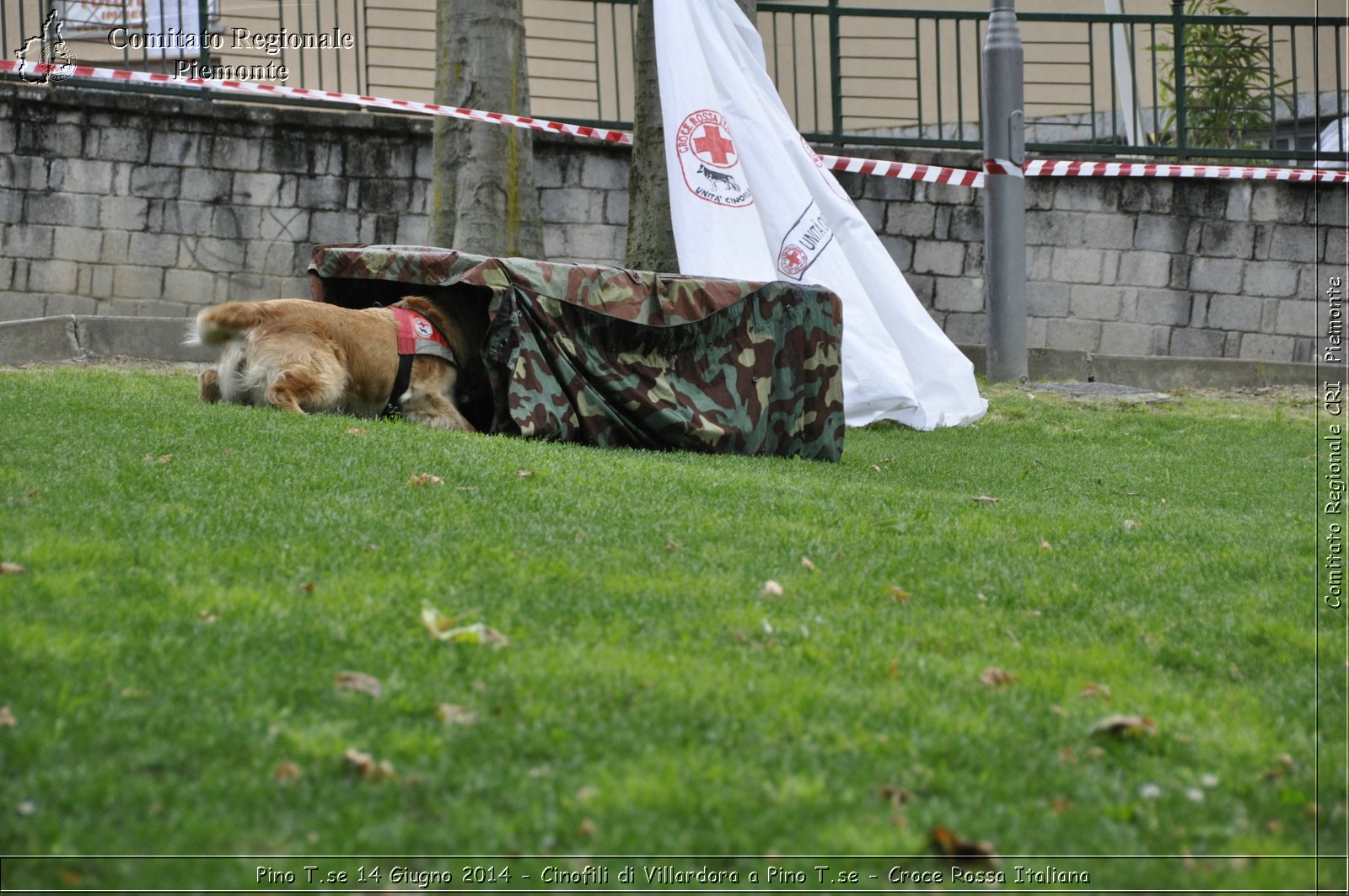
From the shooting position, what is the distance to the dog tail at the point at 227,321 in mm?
6410

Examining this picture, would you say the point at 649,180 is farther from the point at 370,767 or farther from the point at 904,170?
the point at 370,767

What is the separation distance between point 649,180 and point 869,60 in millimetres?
4715

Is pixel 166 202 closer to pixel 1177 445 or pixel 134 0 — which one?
pixel 134 0

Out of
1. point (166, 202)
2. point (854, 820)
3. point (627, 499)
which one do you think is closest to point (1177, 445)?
point (627, 499)

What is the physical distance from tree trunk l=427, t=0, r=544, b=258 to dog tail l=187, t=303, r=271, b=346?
3476mm

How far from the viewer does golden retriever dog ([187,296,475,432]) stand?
21.2 ft

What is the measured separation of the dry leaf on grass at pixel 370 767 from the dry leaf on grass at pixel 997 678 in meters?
1.53

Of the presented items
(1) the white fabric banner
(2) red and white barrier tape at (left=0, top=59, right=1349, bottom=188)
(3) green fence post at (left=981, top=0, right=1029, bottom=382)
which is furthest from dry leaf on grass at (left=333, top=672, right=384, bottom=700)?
(2) red and white barrier tape at (left=0, top=59, right=1349, bottom=188)

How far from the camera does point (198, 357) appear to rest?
1088cm

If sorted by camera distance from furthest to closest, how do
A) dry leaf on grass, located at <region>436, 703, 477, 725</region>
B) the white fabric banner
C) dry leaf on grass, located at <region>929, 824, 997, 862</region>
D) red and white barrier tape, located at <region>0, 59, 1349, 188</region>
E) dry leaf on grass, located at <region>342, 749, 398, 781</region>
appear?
red and white barrier tape, located at <region>0, 59, 1349, 188</region>
the white fabric banner
dry leaf on grass, located at <region>436, 703, 477, 725</region>
dry leaf on grass, located at <region>342, 749, 398, 781</region>
dry leaf on grass, located at <region>929, 824, 997, 862</region>

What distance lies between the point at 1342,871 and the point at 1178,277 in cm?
1187

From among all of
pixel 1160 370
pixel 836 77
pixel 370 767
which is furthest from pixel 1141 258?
pixel 370 767

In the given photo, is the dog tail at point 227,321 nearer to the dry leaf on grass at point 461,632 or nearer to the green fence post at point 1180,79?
the dry leaf on grass at point 461,632

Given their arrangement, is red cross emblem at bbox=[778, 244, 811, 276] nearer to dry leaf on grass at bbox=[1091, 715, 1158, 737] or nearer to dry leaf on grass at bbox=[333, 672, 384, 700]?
dry leaf on grass at bbox=[1091, 715, 1158, 737]
